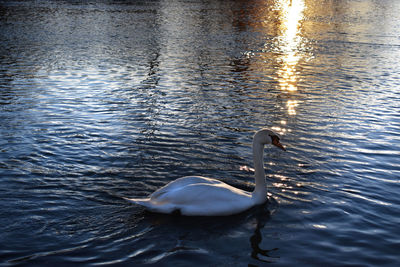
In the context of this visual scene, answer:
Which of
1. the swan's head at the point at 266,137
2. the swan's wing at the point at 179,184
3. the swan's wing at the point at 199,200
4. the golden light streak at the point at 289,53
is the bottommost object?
the swan's wing at the point at 199,200

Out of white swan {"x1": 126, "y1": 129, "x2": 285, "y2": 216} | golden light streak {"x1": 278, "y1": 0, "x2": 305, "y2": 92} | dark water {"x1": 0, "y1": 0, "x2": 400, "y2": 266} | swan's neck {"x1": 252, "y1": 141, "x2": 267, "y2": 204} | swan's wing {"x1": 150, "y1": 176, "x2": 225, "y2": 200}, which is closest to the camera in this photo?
dark water {"x1": 0, "y1": 0, "x2": 400, "y2": 266}

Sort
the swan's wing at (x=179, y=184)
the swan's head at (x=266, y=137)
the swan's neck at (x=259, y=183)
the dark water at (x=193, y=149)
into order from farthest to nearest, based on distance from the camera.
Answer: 1. the swan's head at (x=266, y=137)
2. the swan's neck at (x=259, y=183)
3. the swan's wing at (x=179, y=184)
4. the dark water at (x=193, y=149)

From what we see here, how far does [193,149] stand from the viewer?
34.6 ft

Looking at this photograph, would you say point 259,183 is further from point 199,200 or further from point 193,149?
point 193,149

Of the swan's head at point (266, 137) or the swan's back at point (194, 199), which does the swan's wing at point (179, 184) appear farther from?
the swan's head at point (266, 137)

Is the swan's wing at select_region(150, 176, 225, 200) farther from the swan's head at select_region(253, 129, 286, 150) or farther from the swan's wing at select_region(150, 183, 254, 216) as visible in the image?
the swan's head at select_region(253, 129, 286, 150)

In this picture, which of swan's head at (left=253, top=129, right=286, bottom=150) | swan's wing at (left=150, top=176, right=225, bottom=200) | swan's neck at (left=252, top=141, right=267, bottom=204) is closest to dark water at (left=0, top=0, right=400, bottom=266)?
swan's neck at (left=252, top=141, right=267, bottom=204)

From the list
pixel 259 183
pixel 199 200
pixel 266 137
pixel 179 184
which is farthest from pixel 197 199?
pixel 266 137

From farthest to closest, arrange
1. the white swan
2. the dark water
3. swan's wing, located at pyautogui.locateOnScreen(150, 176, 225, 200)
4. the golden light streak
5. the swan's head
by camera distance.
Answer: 1. the golden light streak
2. the swan's head
3. swan's wing, located at pyautogui.locateOnScreen(150, 176, 225, 200)
4. the white swan
5. the dark water

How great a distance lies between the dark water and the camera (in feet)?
21.8

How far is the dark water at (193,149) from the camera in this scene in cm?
665

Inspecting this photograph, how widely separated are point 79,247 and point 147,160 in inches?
140

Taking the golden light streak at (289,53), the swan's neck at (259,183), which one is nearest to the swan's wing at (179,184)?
the swan's neck at (259,183)

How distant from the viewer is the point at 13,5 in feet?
155
